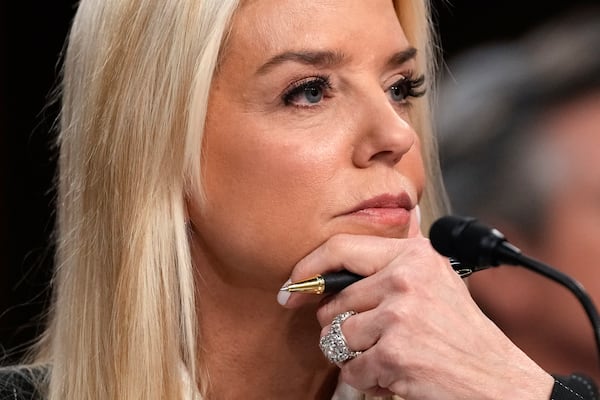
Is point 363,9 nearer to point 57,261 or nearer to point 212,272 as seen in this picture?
point 212,272

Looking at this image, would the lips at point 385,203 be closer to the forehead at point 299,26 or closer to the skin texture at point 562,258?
the forehead at point 299,26

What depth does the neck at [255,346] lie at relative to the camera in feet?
6.22

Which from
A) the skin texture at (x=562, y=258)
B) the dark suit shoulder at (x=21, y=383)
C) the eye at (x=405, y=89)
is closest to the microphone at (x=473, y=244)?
the eye at (x=405, y=89)

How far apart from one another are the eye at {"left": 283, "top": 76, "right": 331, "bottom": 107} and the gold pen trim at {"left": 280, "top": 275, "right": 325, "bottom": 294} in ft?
1.02

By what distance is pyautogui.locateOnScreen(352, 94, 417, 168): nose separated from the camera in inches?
69.0

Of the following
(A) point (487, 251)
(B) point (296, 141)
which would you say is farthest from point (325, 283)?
(A) point (487, 251)

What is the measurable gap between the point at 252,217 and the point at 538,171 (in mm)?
1165

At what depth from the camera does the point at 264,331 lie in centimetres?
190

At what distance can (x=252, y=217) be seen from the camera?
1750mm

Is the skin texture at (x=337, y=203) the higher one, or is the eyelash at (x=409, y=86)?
the eyelash at (x=409, y=86)

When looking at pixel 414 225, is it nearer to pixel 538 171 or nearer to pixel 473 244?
pixel 473 244

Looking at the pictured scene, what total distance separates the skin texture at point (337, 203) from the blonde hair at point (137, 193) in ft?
0.17

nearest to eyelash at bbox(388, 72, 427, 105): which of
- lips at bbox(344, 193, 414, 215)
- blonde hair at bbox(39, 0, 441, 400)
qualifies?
lips at bbox(344, 193, 414, 215)

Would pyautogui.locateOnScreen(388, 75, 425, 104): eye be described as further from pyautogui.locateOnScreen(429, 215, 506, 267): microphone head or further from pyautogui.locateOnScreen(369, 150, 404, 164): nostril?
pyautogui.locateOnScreen(429, 215, 506, 267): microphone head
